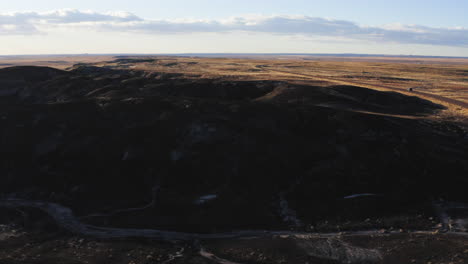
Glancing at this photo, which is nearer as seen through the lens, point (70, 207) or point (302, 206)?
point (302, 206)

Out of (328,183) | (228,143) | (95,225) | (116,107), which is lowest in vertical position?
(95,225)

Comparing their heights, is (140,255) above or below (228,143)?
below

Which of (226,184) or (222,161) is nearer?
(226,184)

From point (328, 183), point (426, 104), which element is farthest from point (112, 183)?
point (426, 104)

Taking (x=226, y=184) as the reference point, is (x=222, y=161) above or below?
above

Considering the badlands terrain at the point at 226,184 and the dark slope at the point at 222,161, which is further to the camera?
the dark slope at the point at 222,161

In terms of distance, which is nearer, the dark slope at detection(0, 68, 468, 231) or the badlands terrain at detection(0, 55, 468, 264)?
the badlands terrain at detection(0, 55, 468, 264)

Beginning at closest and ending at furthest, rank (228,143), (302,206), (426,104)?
(302,206)
(228,143)
(426,104)

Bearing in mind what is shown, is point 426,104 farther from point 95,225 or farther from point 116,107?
point 95,225
